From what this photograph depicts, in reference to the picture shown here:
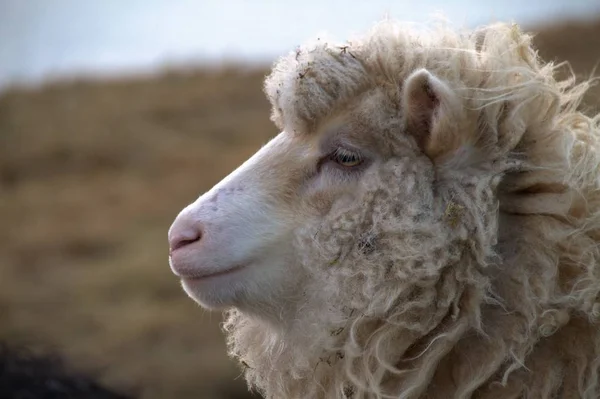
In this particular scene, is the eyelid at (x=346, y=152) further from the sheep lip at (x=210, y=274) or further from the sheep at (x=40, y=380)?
the sheep at (x=40, y=380)

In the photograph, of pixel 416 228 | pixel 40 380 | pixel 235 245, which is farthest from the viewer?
pixel 40 380

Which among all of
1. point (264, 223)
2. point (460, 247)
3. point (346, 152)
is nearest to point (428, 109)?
point (346, 152)

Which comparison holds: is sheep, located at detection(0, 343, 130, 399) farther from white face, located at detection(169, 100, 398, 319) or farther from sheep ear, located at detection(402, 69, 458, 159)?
sheep ear, located at detection(402, 69, 458, 159)

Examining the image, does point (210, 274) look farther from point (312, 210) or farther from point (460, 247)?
point (460, 247)

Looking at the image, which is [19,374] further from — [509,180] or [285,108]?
[509,180]

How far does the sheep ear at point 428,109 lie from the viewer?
8.67 feet

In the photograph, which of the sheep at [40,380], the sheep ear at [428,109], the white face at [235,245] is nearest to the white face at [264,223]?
the white face at [235,245]

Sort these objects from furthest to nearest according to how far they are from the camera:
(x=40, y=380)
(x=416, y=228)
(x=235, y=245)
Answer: (x=40, y=380), (x=235, y=245), (x=416, y=228)

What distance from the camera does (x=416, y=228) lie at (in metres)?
2.63

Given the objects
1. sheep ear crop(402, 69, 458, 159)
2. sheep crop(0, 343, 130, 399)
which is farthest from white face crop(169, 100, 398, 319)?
sheep crop(0, 343, 130, 399)

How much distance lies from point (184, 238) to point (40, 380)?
1601 millimetres

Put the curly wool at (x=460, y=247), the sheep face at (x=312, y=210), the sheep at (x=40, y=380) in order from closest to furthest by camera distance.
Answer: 1. the curly wool at (x=460, y=247)
2. the sheep face at (x=312, y=210)
3. the sheep at (x=40, y=380)

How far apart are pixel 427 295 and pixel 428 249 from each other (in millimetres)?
148

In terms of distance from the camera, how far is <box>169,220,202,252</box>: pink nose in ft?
9.07
